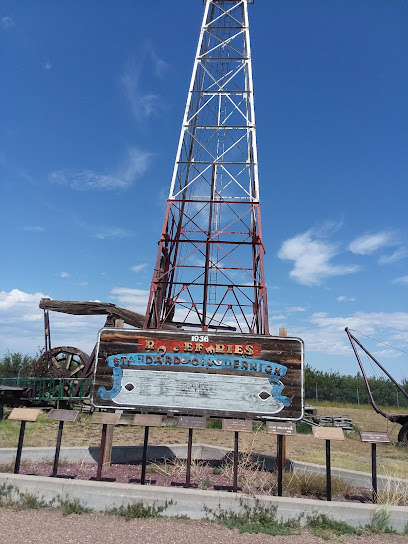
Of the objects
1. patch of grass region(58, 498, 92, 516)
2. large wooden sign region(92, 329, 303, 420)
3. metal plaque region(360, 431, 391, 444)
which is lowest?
patch of grass region(58, 498, 92, 516)

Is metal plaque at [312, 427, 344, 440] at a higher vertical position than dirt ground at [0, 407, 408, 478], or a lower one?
higher

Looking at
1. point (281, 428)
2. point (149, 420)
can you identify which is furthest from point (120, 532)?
point (281, 428)

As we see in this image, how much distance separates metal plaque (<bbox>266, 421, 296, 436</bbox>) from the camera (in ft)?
23.7

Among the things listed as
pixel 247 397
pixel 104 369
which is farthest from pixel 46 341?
pixel 247 397

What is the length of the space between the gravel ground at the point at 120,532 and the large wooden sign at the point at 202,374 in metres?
2.36

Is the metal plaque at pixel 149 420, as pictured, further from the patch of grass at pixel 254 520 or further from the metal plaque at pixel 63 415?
the patch of grass at pixel 254 520

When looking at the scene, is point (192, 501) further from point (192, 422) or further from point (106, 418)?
point (106, 418)

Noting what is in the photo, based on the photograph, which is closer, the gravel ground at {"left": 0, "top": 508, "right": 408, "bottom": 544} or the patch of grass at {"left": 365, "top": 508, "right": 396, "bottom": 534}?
the gravel ground at {"left": 0, "top": 508, "right": 408, "bottom": 544}

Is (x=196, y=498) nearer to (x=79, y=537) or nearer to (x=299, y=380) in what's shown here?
(x=79, y=537)

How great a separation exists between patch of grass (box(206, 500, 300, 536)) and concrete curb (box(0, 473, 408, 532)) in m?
0.04

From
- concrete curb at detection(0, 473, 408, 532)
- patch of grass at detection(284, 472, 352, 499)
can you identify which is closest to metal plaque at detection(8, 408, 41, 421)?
concrete curb at detection(0, 473, 408, 532)

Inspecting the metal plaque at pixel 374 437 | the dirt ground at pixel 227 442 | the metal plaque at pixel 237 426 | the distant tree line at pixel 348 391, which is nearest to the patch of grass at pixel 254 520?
the metal plaque at pixel 237 426

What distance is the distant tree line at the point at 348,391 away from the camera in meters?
36.9

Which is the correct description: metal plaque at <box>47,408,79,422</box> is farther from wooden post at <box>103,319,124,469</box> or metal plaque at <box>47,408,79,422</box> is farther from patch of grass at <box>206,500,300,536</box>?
patch of grass at <box>206,500,300,536</box>
